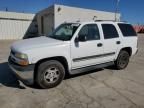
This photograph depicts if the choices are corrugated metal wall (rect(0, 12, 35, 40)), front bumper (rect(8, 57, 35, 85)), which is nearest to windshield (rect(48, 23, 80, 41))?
front bumper (rect(8, 57, 35, 85))

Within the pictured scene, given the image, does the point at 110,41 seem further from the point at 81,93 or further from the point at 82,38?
the point at 81,93

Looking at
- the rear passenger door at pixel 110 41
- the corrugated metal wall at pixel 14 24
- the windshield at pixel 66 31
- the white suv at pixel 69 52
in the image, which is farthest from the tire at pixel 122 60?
the corrugated metal wall at pixel 14 24

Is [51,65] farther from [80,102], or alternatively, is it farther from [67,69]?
[80,102]

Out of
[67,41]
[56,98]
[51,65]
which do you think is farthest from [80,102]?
[67,41]

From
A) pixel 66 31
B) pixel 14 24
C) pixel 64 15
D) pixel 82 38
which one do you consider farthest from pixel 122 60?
pixel 14 24

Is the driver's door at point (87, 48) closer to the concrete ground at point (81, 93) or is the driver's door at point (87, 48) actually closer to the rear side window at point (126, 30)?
the concrete ground at point (81, 93)

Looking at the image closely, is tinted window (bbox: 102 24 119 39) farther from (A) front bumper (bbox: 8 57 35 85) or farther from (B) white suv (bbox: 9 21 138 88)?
(A) front bumper (bbox: 8 57 35 85)

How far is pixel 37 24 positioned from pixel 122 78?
21809mm

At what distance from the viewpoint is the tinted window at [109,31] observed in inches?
225

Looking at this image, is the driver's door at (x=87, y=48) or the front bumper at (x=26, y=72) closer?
the front bumper at (x=26, y=72)

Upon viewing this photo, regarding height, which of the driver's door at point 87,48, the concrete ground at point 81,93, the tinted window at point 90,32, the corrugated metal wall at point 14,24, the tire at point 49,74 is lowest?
the concrete ground at point 81,93

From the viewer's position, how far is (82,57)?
5094mm

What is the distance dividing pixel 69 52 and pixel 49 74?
880 millimetres

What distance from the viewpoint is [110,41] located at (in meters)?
5.77
